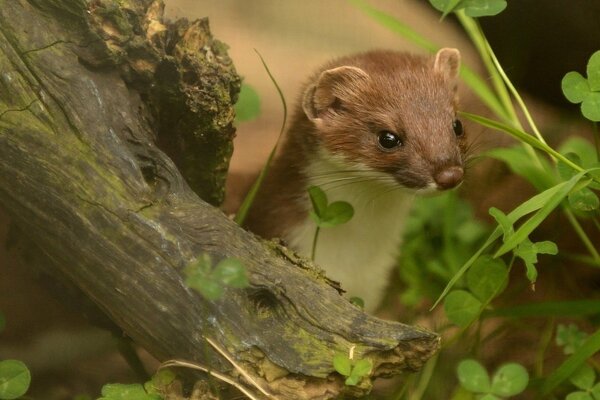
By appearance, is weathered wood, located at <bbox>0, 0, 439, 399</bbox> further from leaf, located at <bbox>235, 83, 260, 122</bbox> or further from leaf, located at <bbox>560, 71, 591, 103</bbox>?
leaf, located at <bbox>560, 71, 591, 103</bbox>

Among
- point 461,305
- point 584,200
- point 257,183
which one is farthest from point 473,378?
point 257,183

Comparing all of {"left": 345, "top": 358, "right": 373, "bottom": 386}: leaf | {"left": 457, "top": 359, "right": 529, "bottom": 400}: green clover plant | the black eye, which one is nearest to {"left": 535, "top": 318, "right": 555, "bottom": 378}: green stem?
{"left": 457, "top": 359, "right": 529, "bottom": 400}: green clover plant

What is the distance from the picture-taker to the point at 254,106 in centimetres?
188

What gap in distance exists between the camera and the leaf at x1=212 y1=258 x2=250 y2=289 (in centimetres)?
121

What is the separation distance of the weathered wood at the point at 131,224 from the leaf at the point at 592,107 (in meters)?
0.58

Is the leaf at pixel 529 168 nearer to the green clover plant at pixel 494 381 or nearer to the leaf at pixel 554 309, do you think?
the leaf at pixel 554 309

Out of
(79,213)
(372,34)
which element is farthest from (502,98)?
(79,213)

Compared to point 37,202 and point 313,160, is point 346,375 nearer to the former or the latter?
point 37,202

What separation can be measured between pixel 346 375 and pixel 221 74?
69 cm

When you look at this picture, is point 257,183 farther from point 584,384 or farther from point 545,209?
point 584,384

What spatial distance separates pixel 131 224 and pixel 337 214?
0.60 m

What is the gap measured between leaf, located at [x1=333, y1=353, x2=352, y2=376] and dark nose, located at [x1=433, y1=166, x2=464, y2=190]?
1.92 ft

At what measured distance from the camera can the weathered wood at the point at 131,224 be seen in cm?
130

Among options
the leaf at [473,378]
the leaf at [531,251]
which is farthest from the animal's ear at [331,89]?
the leaf at [473,378]
